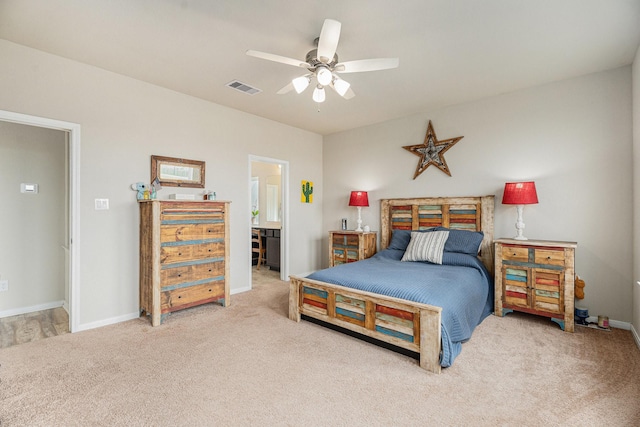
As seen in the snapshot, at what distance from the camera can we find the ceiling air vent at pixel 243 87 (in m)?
3.44

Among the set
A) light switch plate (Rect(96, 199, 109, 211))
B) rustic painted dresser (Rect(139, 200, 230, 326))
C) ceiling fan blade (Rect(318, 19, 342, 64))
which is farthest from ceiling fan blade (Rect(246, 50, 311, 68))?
light switch plate (Rect(96, 199, 109, 211))

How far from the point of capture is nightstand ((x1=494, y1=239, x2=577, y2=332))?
2.97 m

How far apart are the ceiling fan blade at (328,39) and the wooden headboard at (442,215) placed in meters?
2.69

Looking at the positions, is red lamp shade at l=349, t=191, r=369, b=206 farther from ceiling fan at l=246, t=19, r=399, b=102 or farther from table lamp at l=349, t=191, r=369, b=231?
ceiling fan at l=246, t=19, r=399, b=102

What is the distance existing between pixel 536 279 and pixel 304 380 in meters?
2.57

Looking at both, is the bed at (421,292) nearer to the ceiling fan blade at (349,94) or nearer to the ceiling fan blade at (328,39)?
the ceiling fan blade at (349,94)

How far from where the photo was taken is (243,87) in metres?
3.56

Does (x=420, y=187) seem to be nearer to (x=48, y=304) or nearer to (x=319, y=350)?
(x=319, y=350)

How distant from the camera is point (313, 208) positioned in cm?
561

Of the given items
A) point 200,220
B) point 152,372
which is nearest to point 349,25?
point 200,220

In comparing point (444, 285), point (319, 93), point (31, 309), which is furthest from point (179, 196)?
point (444, 285)

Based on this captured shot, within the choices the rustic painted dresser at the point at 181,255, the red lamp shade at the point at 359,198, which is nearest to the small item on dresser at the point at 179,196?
the rustic painted dresser at the point at 181,255

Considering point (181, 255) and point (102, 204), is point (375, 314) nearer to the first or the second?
point (181, 255)

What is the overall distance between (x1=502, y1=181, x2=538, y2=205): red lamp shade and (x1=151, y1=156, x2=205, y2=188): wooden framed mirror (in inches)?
144
